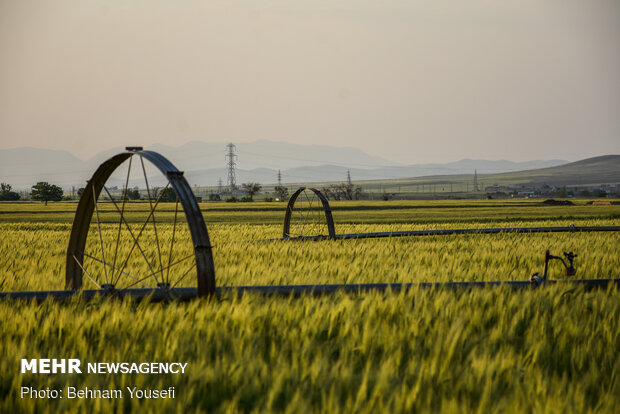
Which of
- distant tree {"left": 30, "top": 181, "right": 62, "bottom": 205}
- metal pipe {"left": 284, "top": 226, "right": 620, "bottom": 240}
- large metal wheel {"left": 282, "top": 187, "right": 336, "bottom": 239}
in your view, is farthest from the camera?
distant tree {"left": 30, "top": 181, "right": 62, "bottom": 205}

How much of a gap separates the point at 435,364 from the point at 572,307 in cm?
264

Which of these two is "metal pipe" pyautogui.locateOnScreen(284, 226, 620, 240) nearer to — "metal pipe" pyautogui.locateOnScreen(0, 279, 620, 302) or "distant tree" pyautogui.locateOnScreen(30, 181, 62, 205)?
"metal pipe" pyautogui.locateOnScreen(0, 279, 620, 302)

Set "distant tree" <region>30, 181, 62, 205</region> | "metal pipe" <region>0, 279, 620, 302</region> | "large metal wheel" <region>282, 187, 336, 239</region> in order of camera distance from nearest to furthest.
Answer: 1. "metal pipe" <region>0, 279, 620, 302</region>
2. "large metal wheel" <region>282, 187, 336, 239</region>
3. "distant tree" <region>30, 181, 62, 205</region>

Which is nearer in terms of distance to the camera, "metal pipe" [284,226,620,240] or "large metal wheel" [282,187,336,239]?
"large metal wheel" [282,187,336,239]

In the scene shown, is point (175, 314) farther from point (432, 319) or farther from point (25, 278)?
point (25, 278)

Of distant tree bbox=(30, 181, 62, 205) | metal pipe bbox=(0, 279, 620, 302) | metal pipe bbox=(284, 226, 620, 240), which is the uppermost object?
distant tree bbox=(30, 181, 62, 205)

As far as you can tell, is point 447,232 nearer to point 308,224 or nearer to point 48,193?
point 308,224

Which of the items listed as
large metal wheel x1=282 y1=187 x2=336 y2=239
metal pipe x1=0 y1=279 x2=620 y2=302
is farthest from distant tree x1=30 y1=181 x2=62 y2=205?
metal pipe x1=0 y1=279 x2=620 y2=302

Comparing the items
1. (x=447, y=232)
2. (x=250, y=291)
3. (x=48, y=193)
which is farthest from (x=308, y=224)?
(x=48, y=193)

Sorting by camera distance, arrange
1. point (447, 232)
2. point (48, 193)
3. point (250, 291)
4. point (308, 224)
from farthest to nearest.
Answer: point (48, 193)
point (308, 224)
point (447, 232)
point (250, 291)

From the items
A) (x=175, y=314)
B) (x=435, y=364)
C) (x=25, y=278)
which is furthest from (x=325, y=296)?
(x=25, y=278)

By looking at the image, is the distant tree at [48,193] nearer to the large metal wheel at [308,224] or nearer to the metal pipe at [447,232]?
the large metal wheel at [308,224]

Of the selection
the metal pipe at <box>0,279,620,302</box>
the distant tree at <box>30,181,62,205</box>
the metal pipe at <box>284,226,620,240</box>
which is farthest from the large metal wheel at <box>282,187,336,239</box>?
the distant tree at <box>30,181,62,205</box>

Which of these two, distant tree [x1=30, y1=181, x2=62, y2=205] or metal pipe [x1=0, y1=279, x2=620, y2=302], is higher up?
distant tree [x1=30, y1=181, x2=62, y2=205]
